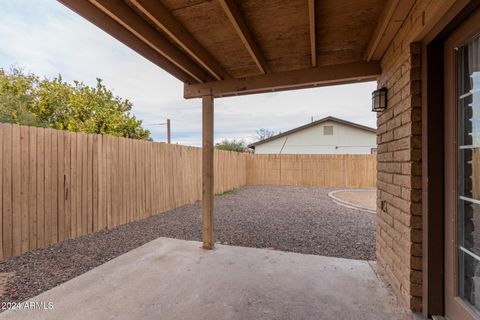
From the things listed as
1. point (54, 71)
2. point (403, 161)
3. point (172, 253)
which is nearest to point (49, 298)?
point (172, 253)

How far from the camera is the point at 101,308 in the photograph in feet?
6.57

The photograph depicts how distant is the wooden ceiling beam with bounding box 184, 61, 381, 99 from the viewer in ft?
9.09

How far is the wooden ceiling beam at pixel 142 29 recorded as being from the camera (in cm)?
180

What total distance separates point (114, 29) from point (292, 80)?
200 cm

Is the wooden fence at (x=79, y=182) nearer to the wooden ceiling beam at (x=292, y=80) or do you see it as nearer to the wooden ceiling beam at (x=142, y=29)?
the wooden ceiling beam at (x=292, y=80)

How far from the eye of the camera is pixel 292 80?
302 cm

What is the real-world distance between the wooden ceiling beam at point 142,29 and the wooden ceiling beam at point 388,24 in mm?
2007

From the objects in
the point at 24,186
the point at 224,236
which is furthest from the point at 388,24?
the point at 24,186

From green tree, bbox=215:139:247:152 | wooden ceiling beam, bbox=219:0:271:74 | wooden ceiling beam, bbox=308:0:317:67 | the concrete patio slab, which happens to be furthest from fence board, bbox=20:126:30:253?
green tree, bbox=215:139:247:152

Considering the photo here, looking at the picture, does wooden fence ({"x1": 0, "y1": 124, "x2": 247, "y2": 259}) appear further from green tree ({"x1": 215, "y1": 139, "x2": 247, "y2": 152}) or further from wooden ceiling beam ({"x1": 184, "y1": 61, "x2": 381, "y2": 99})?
green tree ({"x1": 215, "y1": 139, "x2": 247, "y2": 152})

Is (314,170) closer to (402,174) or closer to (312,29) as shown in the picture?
(402,174)

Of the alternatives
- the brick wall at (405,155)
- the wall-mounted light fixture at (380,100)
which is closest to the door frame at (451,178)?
the brick wall at (405,155)

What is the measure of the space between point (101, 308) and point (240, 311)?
1172 mm

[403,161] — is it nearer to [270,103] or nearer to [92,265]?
[92,265]
